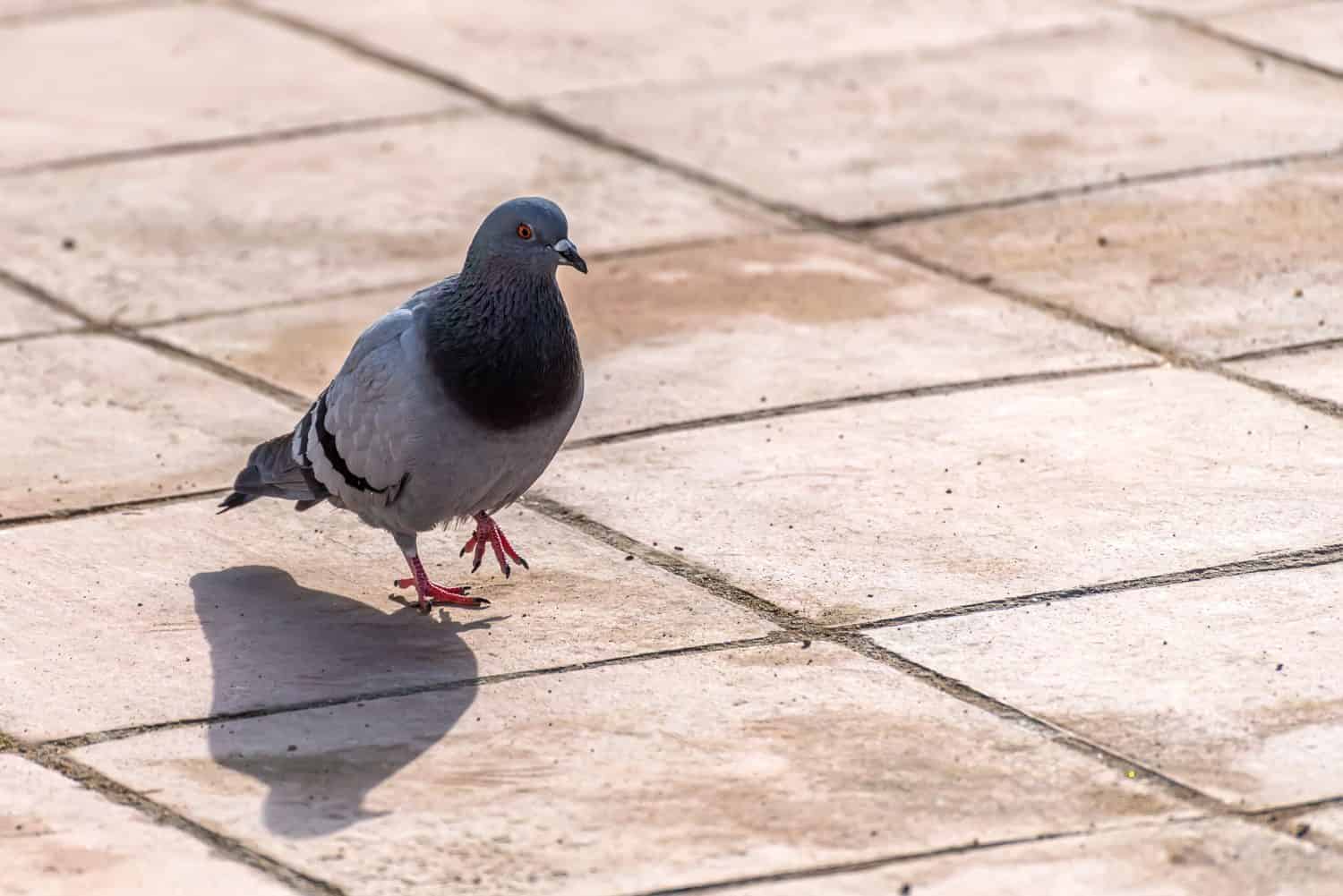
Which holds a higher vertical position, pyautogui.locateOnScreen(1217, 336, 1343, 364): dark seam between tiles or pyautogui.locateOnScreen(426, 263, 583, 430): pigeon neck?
pyautogui.locateOnScreen(1217, 336, 1343, 364): dark seam between tiles

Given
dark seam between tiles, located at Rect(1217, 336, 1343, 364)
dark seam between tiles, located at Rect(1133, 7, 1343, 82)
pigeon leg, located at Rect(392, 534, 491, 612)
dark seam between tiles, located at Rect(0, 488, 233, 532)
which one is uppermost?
dark seam between tiles, located at Rect(1133, 7, 1343, 82)

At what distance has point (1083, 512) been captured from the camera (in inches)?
250

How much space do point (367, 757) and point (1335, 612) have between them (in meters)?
2.25

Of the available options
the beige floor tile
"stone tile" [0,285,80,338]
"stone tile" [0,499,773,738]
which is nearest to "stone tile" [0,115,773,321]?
"stone tile" [0,285,80,338]

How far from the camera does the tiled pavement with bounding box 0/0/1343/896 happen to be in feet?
15.9

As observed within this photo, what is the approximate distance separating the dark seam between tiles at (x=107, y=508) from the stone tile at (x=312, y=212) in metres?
1.56

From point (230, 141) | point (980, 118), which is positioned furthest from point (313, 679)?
point (980, 118)

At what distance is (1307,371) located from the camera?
7.22 meters

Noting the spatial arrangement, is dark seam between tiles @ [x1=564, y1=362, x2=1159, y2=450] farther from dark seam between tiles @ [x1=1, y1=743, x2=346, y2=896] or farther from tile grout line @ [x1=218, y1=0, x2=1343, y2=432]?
dark seam between tiles @ [x1=1, y1=743, x2=346, y2=896]

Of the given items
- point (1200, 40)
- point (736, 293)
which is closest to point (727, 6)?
point (1200, 40)

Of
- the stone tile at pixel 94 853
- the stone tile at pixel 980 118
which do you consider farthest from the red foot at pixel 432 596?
the stone tile at pixel 980 118

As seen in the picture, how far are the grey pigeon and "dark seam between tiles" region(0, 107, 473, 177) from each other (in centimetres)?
412

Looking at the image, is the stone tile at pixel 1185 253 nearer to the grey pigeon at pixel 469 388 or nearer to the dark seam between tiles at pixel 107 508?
the grey pigeon at pixel 469 388

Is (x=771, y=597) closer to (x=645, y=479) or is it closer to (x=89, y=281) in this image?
(x=645, y=479)
